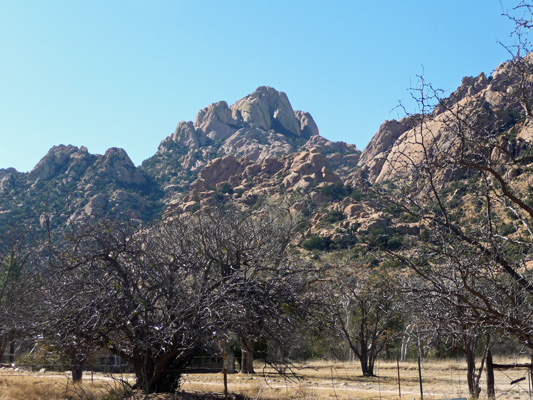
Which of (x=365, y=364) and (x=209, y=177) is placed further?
(x=209, y=177)

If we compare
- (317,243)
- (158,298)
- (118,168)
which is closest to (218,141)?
(118,168)

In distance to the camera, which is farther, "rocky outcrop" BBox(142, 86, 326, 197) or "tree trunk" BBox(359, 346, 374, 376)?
"rocky outcrop" BBox(142, 86, 326, 197)

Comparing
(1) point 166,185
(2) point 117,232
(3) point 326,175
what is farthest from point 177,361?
(1) point 166,185

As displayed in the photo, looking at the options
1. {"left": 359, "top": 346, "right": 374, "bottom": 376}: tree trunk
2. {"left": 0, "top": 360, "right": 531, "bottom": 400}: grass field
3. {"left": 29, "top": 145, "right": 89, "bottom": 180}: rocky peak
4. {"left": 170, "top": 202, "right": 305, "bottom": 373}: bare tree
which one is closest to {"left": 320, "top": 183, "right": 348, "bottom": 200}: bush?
{"left": 0, "top": 360, "right": 531, "bottom": 400}: grass field

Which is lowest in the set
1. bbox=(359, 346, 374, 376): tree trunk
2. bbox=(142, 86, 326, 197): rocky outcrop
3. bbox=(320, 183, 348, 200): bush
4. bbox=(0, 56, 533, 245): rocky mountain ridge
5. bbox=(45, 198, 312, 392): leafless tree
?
bbox=(359, 346, 374, 376): tree trunk

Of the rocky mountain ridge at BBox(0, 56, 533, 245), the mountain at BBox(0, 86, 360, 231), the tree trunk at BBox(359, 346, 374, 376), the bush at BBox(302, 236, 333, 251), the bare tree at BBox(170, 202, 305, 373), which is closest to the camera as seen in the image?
the bare tree at BBox(170, 202, 305, 373)

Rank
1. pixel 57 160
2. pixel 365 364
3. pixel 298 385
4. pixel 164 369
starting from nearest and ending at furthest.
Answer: pixel 164 369 → pixel 298 385 → pixel 365 364 → pixel 57 160

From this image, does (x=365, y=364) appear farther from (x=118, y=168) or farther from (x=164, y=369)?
(x=118, y=168)

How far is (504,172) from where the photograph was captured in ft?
26.2

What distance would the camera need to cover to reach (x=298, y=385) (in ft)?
55.4

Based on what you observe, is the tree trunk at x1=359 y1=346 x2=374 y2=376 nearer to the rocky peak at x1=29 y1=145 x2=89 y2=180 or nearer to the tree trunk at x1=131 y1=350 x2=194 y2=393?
the tree trunk at x1=131 y1=350 x2=194 y2=393

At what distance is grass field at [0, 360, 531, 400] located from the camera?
12953 mm

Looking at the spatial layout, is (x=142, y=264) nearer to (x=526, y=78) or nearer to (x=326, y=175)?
(x=526, y=78)

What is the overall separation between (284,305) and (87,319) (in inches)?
162
